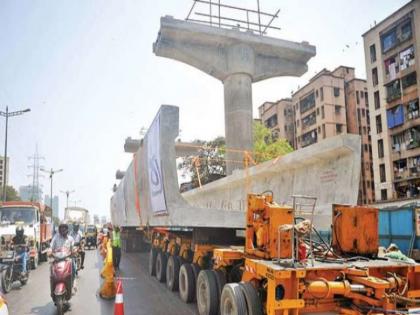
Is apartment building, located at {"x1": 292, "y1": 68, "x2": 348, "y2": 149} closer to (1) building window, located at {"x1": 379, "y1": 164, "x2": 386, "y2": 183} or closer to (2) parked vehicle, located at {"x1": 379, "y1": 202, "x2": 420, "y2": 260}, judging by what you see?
(1) building window, located at {"x1": 379, "y1": 164, "x2": 386, "y2": 183}

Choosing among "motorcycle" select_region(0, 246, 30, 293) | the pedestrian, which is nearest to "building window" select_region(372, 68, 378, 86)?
the pedestrian

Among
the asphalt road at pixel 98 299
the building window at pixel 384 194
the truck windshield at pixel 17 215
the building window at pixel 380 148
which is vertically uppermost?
the building window at pixel 380 148

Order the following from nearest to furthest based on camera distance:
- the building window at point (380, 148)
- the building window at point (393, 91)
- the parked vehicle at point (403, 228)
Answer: the parked vehicle at point (403, 228), the building window at point (393, 91), the building window at point (380, 148)

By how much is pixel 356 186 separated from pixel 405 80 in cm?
4044

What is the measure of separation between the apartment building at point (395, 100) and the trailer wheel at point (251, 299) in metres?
39.3

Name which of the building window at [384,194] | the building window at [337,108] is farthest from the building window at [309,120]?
the building window at [384,194]

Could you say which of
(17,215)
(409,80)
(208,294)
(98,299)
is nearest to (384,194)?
(409,80)

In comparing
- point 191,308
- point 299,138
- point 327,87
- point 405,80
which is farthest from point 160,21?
point 299,138

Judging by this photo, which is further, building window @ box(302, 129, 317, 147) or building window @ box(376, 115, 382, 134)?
building window @ box(302, 129, 317, 147)

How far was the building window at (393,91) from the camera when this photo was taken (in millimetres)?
42812

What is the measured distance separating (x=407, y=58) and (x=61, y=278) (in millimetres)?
43167

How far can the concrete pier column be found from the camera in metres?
17.1

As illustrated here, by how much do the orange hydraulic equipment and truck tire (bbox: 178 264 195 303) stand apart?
9.86ft

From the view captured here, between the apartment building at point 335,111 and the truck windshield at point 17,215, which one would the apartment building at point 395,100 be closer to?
the apartment building at point 335,111
